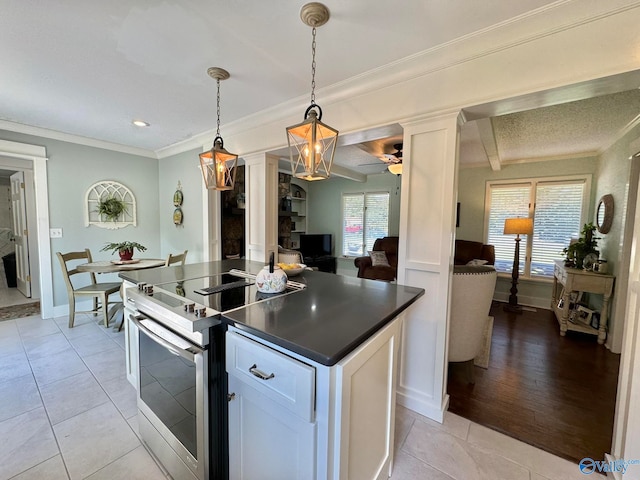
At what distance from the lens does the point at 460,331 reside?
2090 millimetres

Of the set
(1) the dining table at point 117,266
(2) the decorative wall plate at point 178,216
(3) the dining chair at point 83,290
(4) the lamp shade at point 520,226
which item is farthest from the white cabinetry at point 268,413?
(4) the lamp shade at point 520,226

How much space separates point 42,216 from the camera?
A: 335 centimetres

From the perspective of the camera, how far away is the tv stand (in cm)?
570

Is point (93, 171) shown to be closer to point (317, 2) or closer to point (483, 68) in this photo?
point (317, 2)

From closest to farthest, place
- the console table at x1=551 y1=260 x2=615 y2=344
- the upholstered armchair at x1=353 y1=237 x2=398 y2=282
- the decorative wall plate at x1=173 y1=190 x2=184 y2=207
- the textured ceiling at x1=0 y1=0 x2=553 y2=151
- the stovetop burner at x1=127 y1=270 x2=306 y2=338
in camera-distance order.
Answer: the stovetop burner at x1=127 y1=270 x2=306 y2=338 < the textured ceiling at x1=0 y1=0 x2=553 y2=151 < the console table at x1=551 y1=260 x2=615 y2=344 < the decorative wall plate at x1=173 y1=190 x2=184 y2=207 < the upholstered armchair at x1=353 y1=237 x2=398 y2=282

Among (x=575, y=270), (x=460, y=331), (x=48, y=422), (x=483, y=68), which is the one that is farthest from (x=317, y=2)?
(x=575, y=270)

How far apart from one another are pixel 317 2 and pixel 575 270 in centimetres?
390

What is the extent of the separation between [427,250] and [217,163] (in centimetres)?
162

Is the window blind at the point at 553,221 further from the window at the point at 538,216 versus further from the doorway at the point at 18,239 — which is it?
the doorway at the point at 18,239

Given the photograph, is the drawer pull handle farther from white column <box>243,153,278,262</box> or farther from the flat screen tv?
the flat screen tv

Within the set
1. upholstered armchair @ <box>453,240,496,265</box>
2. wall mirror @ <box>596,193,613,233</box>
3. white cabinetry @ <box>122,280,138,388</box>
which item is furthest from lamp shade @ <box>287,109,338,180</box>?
upholstered armchair @ <box>453,240,496,265</box>

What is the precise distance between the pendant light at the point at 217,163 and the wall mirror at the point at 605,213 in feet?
13.8

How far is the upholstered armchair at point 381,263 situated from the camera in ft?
15.1

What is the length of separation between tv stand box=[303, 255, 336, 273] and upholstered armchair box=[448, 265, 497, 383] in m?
3.76
